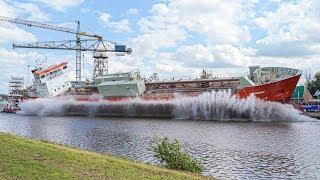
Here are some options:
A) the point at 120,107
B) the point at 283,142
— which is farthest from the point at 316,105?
the point at 283,142

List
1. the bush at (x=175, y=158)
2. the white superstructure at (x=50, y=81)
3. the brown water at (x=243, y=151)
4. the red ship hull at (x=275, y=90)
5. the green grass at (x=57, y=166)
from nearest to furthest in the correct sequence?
the green grass at (x=57, y=166)
the bush at (x=175, y=158)
the brown water at (x=243, y=151)
the red ship hull at (x=275, y=90)
the white superstructure at (x=50, y=81)

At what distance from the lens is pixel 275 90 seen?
210 feet

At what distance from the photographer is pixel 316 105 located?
7850cm

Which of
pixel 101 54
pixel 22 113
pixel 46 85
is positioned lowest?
pixel 22 113

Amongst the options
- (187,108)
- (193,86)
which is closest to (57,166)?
(187,108)

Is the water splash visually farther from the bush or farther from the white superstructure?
the bush

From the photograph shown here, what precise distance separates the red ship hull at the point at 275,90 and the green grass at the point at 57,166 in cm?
4912

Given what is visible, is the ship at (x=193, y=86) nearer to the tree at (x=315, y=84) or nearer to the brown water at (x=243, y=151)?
the brown water at (x=243, y=151)

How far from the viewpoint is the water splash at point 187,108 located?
6169 cm

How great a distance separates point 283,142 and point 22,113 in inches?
2980

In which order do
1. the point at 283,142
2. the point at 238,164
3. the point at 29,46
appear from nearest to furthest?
1. the point at 238,164
2. the point at 283,142
3. the point at 29,46

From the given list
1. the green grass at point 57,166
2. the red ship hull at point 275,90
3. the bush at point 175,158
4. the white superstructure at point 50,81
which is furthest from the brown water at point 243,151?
the white superstructure at point 50,81

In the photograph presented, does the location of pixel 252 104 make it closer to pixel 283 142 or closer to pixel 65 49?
pixel 283 142

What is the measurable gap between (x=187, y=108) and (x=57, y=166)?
185 feet
